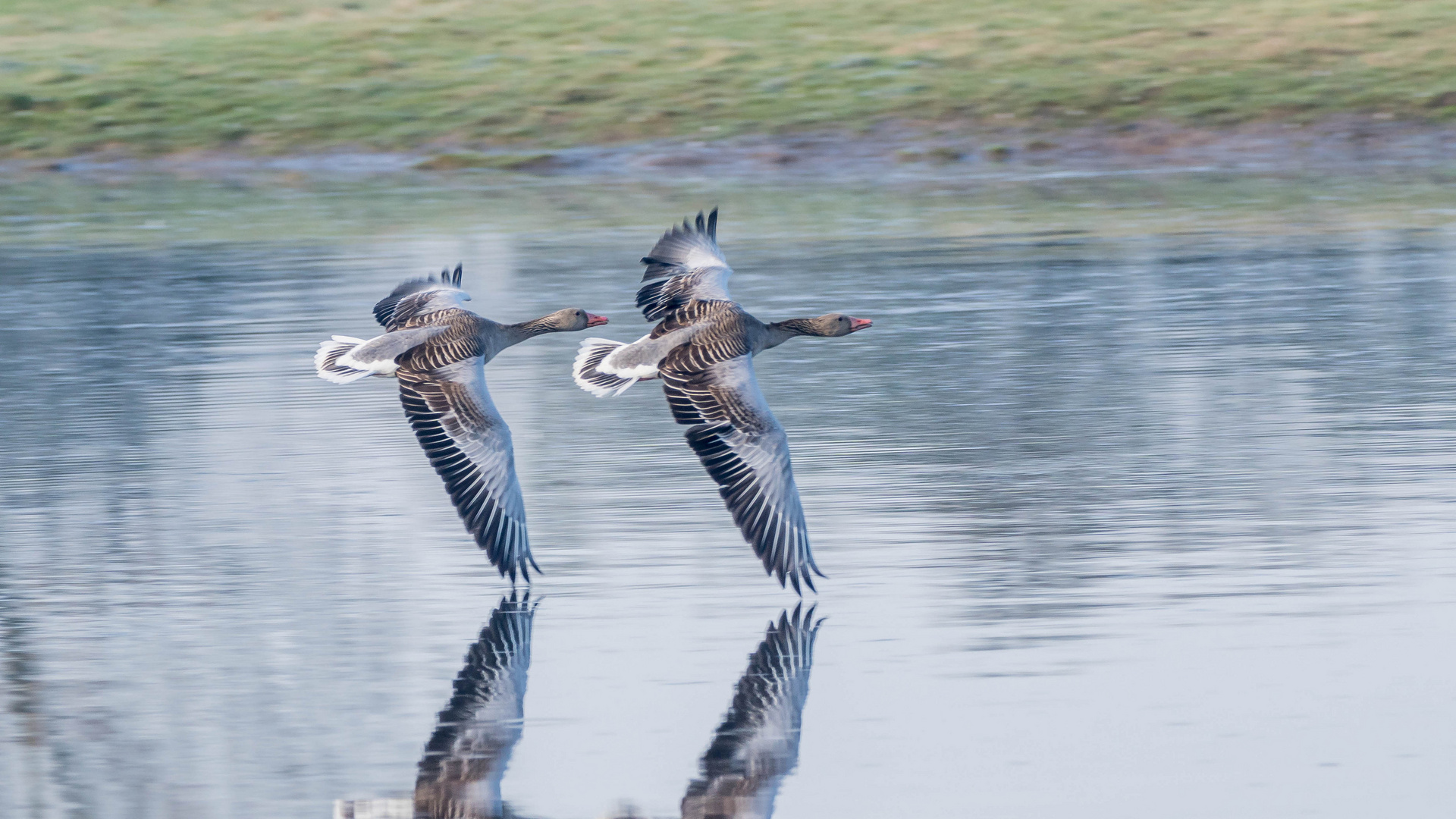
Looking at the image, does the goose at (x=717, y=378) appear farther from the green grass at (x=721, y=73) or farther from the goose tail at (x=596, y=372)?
the green grass at (x=721, y=73)

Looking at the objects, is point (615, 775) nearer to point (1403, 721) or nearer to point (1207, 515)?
point (1403, 721)

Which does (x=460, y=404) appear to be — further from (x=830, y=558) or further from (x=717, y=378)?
(x=830, y=558)

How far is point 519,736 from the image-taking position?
7.13m

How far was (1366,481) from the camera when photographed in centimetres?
1022

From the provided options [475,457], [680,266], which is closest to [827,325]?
[680,266]

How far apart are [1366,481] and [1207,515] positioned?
0.89 metres

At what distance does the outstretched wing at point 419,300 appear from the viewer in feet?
32.4

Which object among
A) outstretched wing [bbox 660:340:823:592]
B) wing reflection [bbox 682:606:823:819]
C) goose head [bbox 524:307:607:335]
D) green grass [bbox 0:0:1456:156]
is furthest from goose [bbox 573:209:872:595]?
green grass [bbox 0:0:1456:156]

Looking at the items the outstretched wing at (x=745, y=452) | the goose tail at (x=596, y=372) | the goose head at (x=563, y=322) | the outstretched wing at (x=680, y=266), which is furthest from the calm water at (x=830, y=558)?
the outstretched wing at (x=680, y=266)

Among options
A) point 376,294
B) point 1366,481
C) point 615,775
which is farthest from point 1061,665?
point 376,294

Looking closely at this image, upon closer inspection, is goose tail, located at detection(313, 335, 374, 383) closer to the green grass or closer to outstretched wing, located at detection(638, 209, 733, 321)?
outstretched wing, located at detection(638, 209, 733, 321)

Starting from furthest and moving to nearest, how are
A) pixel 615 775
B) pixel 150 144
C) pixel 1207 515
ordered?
pixel 150 144
pixel 1207 515
pixel 615 775

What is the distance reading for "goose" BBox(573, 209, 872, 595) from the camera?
335 inches

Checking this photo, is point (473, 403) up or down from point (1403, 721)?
up
